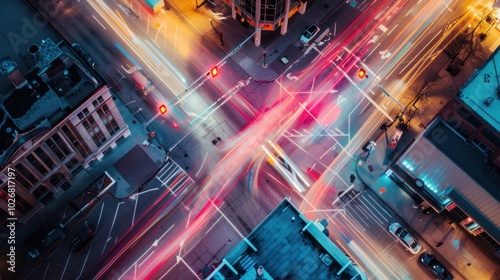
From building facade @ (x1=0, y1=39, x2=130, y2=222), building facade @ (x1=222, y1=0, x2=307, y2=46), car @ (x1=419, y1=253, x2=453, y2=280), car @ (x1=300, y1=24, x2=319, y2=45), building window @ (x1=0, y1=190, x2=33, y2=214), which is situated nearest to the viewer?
building facade @ (x1=0, y1=39, x2=130, y2=222)

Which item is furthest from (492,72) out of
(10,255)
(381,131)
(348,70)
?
(10,255)

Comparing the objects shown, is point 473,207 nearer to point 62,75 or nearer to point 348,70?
point 348,70

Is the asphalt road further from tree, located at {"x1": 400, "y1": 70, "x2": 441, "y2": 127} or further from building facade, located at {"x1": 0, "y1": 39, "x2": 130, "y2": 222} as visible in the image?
building facade, located at {"x1": 0, "y1": 39, "x2": 130, "y2": 222}

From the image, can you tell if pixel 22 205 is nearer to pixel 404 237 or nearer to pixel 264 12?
pixel 264 12

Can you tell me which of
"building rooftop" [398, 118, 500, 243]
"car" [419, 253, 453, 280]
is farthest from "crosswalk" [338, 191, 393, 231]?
"building rooftop" [398, 118, 500, 243]

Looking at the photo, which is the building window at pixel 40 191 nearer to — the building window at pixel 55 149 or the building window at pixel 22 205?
the building window at pixel 22 205

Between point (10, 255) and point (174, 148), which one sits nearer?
point (10, 255)

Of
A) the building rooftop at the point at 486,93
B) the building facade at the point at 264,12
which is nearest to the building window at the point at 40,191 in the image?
the building facade at the point at 264,12
